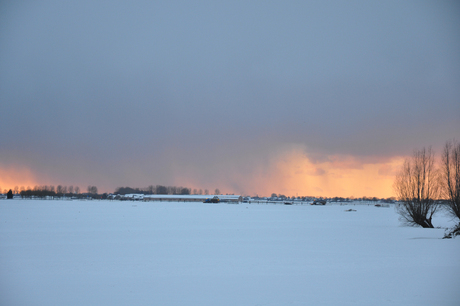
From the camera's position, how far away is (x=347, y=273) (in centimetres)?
1352

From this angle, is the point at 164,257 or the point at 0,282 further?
the point at 164,257

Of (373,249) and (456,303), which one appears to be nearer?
(456,303)

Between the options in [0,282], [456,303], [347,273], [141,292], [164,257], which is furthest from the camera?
[164,257]

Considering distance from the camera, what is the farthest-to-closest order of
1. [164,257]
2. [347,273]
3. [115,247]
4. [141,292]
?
[115,247], [164,257], [347,273], [141,292]

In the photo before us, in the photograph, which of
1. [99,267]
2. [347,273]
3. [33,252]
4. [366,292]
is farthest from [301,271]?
[33,252]

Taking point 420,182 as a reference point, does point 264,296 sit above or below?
below

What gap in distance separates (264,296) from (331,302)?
71.3 inches

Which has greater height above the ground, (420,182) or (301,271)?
(420,182)

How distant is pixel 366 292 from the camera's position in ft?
35.8

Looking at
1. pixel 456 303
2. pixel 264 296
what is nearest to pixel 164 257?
pixel 264 296

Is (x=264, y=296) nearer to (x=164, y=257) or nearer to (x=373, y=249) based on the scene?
(x=164, y=257)

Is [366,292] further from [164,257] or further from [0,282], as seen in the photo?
[0,282]

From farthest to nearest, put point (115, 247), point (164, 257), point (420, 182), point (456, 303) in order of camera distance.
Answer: point (420, 182) < point (115, 247) < point (164, 257) < point (456, 303)

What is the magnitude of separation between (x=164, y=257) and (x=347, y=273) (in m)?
7.78
